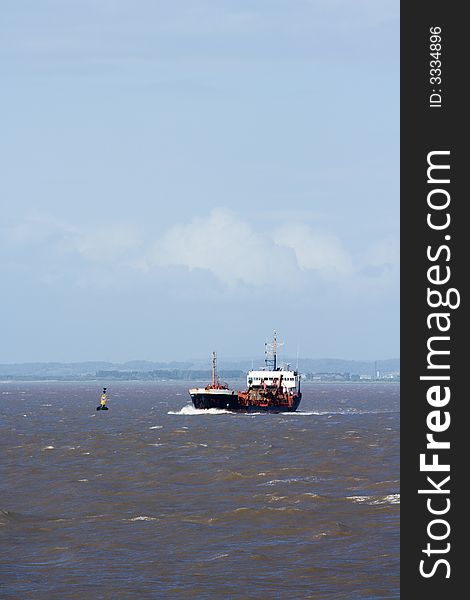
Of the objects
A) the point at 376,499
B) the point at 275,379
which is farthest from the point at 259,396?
the point at 376,499

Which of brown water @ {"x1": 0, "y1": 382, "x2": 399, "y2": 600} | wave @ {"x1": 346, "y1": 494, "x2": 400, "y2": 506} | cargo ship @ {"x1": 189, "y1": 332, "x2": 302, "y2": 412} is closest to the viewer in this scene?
brown water @ {"x1": 0, "y1": 382, "x2": 399, "y2": 600}

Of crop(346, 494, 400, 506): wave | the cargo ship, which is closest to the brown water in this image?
crop(346, 494, 400, 506): wave

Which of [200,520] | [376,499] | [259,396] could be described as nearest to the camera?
[200,520]

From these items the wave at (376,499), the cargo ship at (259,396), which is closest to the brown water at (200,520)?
the wave at (376,499)

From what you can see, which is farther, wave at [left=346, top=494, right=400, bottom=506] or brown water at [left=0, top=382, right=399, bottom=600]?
wave at [left=346, top=494, right=400, bottom=506]

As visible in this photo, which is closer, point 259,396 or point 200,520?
point 200,520

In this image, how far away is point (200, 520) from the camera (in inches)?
1944

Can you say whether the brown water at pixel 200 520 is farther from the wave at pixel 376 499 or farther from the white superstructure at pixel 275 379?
the white superstructure at pixel 275 379

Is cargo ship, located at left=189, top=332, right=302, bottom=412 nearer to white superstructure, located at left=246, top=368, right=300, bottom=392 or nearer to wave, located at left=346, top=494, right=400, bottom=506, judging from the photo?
white superstructure, located at left=246, top=368, right=300, bottom=392

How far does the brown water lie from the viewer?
37875mm

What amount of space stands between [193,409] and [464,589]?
5230 inches

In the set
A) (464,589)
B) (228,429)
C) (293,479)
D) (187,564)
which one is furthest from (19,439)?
(464,589)

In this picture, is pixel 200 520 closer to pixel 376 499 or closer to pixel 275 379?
pixel 376 499

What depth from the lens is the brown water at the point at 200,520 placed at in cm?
3788
